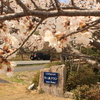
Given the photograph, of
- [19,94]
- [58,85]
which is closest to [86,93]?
[58,85]

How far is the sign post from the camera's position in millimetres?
5363

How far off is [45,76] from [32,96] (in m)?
0.81

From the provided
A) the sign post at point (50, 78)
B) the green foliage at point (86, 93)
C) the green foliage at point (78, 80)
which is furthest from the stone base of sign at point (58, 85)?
the green foliage at point (86, 93)

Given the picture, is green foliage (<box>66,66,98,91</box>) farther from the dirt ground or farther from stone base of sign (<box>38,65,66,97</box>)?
the dirt ground

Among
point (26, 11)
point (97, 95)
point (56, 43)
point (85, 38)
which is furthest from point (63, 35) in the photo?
point (97, 95)

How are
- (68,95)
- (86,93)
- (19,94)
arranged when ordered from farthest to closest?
(19,94)
(68,95)
(86,93)

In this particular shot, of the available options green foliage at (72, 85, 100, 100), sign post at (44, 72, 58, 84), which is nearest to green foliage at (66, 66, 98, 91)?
sign post at (44, 72, 58, 84)

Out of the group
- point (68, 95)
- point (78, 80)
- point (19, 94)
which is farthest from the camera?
→ point (19, 94)

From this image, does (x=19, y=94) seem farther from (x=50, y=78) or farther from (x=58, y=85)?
(x=58, y=85)

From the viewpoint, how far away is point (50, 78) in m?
5.49

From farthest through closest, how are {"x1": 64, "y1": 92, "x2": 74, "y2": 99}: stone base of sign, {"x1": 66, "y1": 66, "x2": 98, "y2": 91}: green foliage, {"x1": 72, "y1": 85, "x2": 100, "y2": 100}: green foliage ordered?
{"x1": 66, "y1": 66, "x2": 98, "y2": 91}: green foliage → {"x1": 64, "y1": 92, "x2": 74, "y2": 99}: stone base of sign → {"x1": 72, "y1": 85, "x2": 100, "y2": 100}: green foliage

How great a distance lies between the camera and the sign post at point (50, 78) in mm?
5363

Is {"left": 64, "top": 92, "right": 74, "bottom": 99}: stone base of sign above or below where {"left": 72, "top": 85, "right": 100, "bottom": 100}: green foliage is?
below

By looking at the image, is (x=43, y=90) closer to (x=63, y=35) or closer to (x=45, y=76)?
(x=45, y=76)
